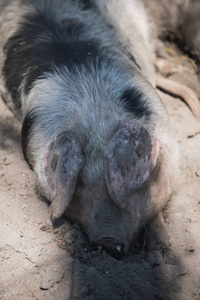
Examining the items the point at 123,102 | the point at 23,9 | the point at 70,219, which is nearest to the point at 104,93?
the point at 123,102

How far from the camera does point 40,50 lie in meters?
3.25

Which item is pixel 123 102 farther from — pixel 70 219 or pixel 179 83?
pixel 179 83

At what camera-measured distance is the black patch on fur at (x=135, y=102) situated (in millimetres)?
2820

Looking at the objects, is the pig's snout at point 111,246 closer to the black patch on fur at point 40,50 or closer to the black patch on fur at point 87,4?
the black patch on fur at point 40,50

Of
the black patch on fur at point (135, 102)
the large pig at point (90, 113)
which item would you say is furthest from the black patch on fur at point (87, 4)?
the black patch on fur at point (135, 102)

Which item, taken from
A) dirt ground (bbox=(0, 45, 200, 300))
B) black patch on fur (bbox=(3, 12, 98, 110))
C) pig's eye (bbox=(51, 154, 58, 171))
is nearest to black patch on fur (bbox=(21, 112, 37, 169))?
dirt ground (bbox=(0, 45, 200, 300))

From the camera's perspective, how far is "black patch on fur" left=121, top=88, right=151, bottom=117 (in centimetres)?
282

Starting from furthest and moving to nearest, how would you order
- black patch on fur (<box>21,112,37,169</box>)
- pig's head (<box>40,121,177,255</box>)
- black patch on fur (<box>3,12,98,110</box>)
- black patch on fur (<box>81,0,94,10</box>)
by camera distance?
1. black patch on fur (<box>81,0,94,10</box>)
2. black patch on fur (<box>3,12,98,110</box>)
3. black patch on fur (<box>21,112,37,169</box>)
4. pig's head (<box>40,121,177,255</box>)

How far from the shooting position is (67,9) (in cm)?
364

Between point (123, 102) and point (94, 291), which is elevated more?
point (123, 102)

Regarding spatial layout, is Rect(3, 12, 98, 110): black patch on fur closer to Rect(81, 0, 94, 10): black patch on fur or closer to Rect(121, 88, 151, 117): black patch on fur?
Rect(81, 0, 94, 10): black patch on fur

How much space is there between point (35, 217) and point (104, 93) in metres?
0.99

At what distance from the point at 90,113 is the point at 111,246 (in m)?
0.90

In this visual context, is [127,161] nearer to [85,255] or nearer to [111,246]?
[111,246]
